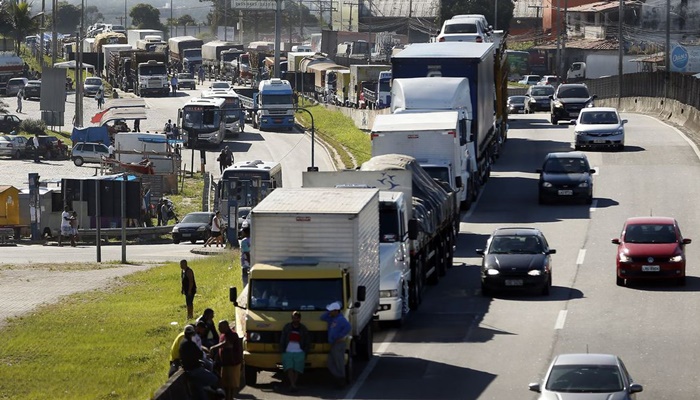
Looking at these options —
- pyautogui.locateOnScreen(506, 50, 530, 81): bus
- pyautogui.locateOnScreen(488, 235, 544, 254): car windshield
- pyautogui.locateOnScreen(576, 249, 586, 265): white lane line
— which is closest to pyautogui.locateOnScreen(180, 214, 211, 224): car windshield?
pyautogui.locateOnScreen(576, 249, 586, 265): white lane line

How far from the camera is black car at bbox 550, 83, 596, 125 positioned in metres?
67.5

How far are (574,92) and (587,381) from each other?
164ft

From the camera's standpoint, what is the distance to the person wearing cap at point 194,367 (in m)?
19.8

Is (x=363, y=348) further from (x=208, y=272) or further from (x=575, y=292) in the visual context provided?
(x=208, y=272)

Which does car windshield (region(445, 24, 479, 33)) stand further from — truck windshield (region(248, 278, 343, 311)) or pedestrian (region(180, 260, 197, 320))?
truck windshield (region(248, 278, 343, 311))

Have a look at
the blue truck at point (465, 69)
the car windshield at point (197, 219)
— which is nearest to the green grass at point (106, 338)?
the blue truck at point (465, 69)

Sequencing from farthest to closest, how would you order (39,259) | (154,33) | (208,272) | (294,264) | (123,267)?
(154,33) → (39,259) → (123,267) → (208,272) → (294,264)

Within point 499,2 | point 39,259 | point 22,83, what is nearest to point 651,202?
point 39,259

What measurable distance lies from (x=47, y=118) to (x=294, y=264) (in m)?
77.0

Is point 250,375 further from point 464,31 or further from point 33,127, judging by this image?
point 33,127

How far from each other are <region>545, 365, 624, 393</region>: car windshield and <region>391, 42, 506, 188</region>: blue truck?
87.4 feet

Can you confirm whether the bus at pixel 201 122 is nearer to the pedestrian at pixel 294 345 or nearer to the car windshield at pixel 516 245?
the car windshield at pixel 516 245

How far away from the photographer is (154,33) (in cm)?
17025

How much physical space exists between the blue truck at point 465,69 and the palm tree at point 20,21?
117m
